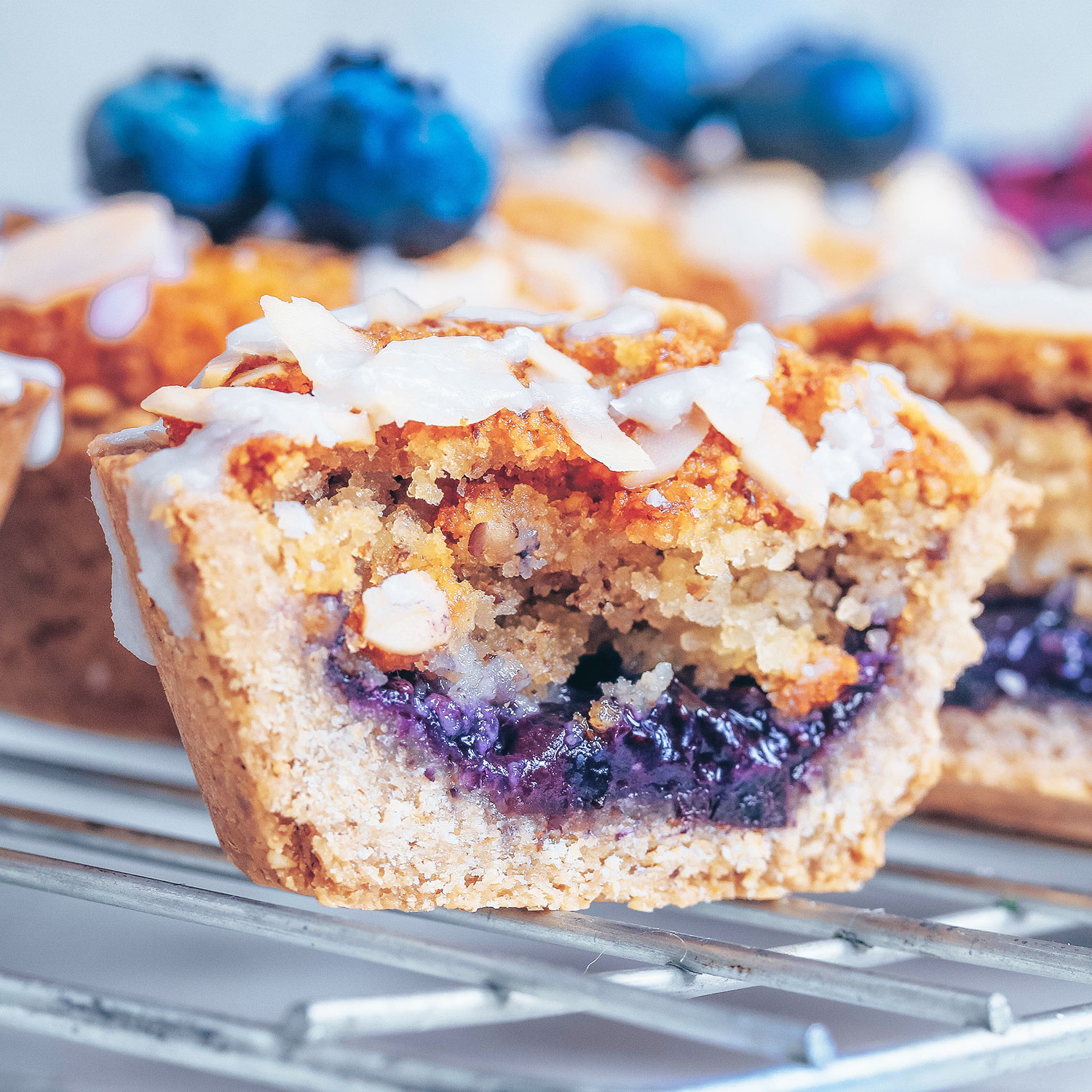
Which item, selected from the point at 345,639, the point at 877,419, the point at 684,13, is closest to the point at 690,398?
the point at 877,419

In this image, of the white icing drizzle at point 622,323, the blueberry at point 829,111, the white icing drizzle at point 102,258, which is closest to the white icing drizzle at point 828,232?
the blueberry at point 829,111

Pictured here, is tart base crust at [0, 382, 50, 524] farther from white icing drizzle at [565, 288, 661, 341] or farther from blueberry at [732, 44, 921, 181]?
blueberry at [732, 44, 921, 181]

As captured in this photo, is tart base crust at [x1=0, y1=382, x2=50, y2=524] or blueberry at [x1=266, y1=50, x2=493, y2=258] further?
blueberry at [x1=266, y1=50, x2=493, y2=258]

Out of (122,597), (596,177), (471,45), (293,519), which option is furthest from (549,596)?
A: (471,45)

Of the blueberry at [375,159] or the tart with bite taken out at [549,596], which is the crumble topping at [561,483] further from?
the blueberry at [375,159]

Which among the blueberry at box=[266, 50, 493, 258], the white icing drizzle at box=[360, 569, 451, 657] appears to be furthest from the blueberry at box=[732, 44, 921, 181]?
the white icing drizzle at box=[360, 569, 451, 657]

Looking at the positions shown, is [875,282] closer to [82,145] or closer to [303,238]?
[303,238]
